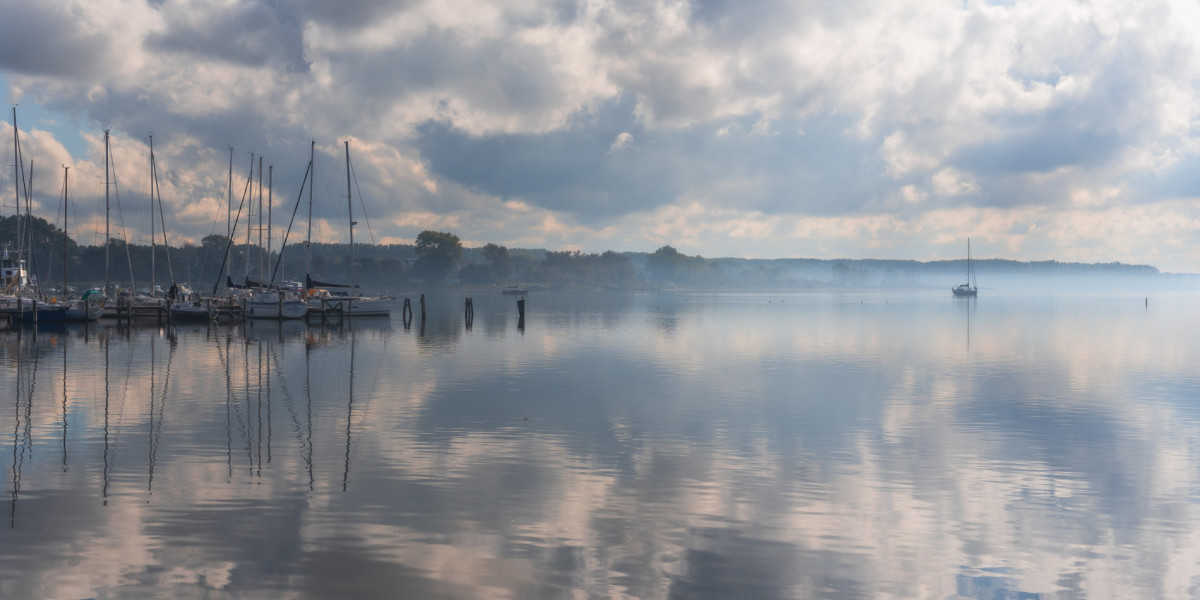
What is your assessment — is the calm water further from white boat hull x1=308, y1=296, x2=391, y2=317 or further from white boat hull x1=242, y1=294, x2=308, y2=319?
white boat hull x1=308, y1=296, x2=391, y2=317

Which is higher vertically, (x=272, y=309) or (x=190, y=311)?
(x=272, y=309)

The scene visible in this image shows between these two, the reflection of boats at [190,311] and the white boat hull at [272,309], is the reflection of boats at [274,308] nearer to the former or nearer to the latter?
the white boat hull at [272,309]

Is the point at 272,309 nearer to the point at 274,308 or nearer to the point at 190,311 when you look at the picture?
the point at 274,308

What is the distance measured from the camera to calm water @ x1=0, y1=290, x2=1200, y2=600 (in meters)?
11.4

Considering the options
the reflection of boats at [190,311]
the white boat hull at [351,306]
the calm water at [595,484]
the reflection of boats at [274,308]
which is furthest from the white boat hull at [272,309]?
the calm water at [595,484]

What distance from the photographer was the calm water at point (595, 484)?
11.4 meters

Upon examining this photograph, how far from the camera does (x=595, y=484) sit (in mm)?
16344

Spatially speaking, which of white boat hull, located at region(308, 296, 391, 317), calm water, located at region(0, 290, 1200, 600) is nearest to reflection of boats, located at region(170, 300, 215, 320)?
white boat hull, located at region(308, 296, 391, 317)

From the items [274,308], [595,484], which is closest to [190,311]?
[274,308]

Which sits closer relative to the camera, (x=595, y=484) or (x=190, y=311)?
(x=595, y=484)

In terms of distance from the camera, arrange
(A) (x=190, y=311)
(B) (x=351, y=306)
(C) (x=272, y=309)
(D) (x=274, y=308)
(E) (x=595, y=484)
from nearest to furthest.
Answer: (E) (x=595, y=484)
(A) (x=190, y=311)
(D) (x=274, y=308)
(C) (x=272, y=309)
(B) (x=351, y=306)

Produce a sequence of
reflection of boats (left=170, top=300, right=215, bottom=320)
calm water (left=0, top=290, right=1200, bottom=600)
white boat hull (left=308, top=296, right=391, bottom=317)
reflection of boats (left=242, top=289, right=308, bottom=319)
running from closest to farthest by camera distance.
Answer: calm water (left=0, top=290, right=1200, bottom=600), reflection of boats (left=170, top=300, right=215, bottom=320), reflection of boats (left=242, top=289, right=308, bottom=319), white boat hull (left=308, top=296, right=391, bottom=317)

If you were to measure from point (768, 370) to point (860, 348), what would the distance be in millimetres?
14359

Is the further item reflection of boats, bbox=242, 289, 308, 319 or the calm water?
reflection of boats, bbox=242, 289, 308, 319
